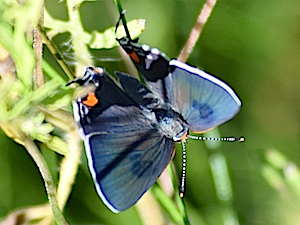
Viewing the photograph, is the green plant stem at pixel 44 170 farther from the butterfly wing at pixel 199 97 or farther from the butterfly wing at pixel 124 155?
the butterfly wing at pixel 199 97

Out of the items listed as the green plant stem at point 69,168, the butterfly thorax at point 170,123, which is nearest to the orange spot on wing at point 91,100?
the green plant stem at point 69,168

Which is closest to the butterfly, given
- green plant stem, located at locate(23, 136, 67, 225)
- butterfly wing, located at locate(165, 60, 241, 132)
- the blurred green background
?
butterfly wing, located at locate(165, 60, 241, 132)

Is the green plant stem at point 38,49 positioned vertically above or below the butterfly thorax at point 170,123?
above

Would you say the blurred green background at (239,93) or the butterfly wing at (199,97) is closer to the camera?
the butterfly wing at (199,97)

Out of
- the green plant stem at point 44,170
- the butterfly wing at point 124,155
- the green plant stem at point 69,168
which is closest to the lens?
the green plant stem at point 44,170

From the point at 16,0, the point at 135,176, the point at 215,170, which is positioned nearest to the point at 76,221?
the point at 135,176

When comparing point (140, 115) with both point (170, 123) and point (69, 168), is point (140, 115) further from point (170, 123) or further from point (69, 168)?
point (69, 168)

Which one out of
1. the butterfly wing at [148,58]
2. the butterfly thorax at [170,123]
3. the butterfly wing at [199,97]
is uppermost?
the butterfly wing at [148,58]

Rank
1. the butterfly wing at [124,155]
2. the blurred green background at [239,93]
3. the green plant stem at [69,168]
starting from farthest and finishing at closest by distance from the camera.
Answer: the blurred green background at [239,93]
the green plant stem at [69,168]
the butterfly wing at [124,155]
